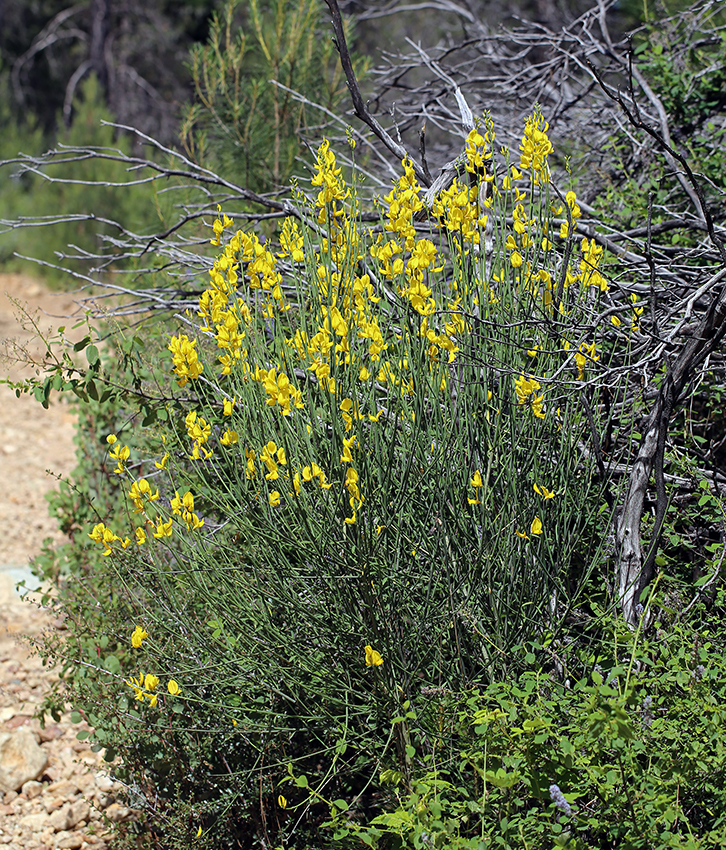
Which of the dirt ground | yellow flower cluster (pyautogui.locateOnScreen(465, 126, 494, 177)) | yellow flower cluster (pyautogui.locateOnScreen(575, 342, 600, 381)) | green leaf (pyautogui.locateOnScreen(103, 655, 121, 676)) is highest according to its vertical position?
yellow flower cluster (pyautogui.locateOnScreen(465, 126, 494, 177))

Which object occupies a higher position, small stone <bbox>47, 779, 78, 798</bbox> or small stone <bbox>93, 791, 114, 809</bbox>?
small stone <bbox>93, 791, 114, 809</bbox>

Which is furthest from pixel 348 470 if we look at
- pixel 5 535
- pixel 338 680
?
pixel 5 535

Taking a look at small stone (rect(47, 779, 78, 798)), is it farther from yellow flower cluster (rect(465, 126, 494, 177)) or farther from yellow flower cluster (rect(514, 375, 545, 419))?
yellow flower cluster (rect(465, 126, 494, 177))

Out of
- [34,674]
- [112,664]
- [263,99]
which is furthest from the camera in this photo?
[263,99]

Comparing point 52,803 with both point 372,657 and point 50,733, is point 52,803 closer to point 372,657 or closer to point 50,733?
point 50,733

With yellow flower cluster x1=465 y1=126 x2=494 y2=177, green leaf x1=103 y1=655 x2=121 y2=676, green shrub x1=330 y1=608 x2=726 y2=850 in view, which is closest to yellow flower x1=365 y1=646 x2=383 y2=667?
green shrub x1=330 y1=608 x2=726 y2=850

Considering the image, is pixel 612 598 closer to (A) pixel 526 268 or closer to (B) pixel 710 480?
(B) pixel 710 480

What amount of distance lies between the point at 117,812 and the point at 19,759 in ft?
1.36

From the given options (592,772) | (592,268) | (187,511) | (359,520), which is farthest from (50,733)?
(592,268)

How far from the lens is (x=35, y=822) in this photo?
2.55 meters

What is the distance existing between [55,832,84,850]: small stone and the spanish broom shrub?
0.35 m

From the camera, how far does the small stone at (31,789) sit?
8.76 ft

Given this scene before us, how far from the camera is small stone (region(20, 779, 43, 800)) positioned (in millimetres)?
2670

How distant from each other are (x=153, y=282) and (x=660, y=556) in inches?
100
